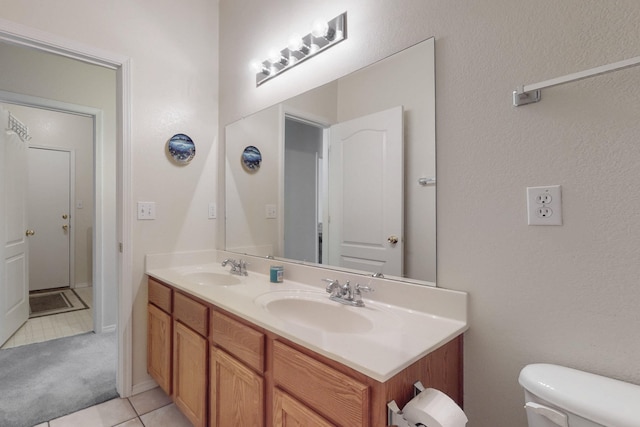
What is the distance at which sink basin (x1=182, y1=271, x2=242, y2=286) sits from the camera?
6.32 ft

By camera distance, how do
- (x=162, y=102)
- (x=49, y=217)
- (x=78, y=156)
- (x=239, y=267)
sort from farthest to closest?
(x=78, y=156), (x=49, y=217), (x=162, y=102), (x=239, y=267)

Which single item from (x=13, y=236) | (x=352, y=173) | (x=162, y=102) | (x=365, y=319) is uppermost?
(x=162, y=102)

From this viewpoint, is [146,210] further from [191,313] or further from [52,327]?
[52,327]

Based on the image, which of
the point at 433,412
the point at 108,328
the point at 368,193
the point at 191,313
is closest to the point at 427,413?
the point at 433,412

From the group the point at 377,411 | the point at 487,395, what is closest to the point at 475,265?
the point at 487,395

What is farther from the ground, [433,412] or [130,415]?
[433,412]

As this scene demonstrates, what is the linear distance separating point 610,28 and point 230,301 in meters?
1.52

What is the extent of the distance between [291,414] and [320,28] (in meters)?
1.68

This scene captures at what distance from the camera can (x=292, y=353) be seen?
97 centimetres

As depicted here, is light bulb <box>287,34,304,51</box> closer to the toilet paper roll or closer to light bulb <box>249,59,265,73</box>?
light bulb <box>249,59,265,73</box>

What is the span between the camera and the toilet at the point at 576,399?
0.67 meters

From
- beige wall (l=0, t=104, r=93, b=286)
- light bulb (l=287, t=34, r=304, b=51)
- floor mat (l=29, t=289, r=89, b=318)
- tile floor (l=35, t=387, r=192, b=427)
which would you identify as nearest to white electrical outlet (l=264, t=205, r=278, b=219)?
light bulb (l=287, t=34, r=304, b=51)

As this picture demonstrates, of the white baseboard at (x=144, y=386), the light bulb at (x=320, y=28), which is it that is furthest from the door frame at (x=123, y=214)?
the light bulb at (x=320, y=28)

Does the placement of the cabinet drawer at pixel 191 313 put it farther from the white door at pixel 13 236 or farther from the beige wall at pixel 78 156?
the beige wall at pixel 78 156
